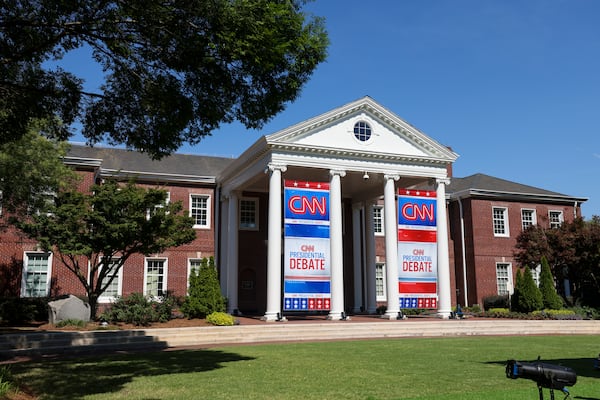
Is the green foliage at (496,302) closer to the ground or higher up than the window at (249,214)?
closer to the ground

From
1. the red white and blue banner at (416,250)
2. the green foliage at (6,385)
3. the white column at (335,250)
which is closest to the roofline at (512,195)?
the red white and blue banner at (416,250)

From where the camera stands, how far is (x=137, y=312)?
21.8 metres

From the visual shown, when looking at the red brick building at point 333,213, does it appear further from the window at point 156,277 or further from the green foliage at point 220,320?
the green foliage at point 220,320

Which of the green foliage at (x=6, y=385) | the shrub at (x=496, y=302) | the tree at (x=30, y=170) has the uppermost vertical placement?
the tree at (x=30, y=170)

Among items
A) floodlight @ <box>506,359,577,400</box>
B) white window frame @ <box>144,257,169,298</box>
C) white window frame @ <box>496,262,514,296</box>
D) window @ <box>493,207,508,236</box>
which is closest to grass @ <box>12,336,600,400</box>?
floodlight @ <box>506,359,577,400</box>

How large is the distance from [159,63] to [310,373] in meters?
6.78

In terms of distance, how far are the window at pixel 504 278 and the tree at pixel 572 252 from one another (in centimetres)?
149

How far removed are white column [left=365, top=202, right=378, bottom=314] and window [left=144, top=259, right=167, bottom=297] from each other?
1152 centimetres

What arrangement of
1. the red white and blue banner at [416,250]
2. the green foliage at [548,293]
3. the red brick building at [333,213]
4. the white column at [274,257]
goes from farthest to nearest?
the green foliage at [548,293], the red white and blue banner at [416,250], the red brick building at [333,213], the white column at [274,257]

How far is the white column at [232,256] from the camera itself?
2877cm

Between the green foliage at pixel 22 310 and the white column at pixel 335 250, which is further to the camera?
the white column at pixel 335 250

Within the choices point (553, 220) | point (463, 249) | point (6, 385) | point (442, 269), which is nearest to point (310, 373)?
point (6, 385)

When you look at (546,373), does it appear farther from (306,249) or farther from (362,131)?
(362,131)

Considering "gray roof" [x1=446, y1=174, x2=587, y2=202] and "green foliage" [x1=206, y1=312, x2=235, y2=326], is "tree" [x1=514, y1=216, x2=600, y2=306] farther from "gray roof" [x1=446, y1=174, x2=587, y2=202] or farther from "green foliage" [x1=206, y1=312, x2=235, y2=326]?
"green foliage" [x1=206, y1=312, x2=235, y2=326]
